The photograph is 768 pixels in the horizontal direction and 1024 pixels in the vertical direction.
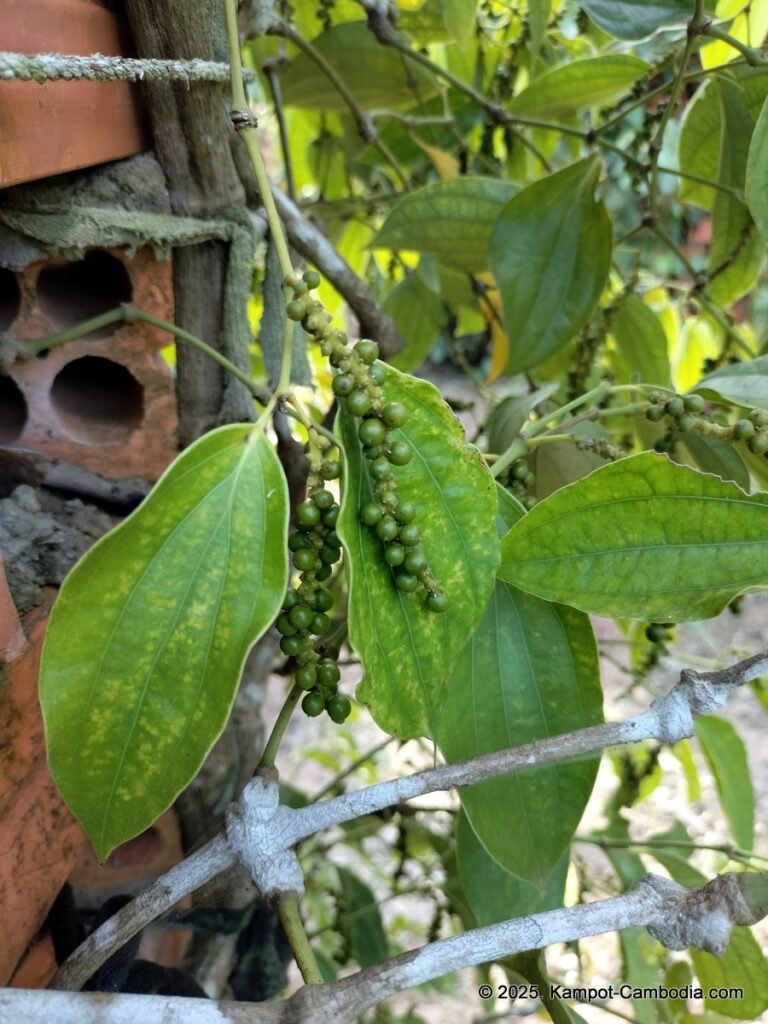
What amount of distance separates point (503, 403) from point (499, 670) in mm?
251

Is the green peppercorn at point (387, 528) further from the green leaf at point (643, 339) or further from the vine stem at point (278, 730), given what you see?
the green leaf at point (643, 339)

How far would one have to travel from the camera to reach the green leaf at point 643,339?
27.9 inches

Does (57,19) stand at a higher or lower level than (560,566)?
higher

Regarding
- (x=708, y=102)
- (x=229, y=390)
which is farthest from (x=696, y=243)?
(x=229, y=390)

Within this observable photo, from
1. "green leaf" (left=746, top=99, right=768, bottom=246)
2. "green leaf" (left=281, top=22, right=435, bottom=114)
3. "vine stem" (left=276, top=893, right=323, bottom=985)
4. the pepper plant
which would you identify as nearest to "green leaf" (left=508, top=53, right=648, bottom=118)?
the pepper plant

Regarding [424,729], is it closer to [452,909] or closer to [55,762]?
[55,762]

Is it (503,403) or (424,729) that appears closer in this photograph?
(424,729)

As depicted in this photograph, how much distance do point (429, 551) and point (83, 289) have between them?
0.92ft

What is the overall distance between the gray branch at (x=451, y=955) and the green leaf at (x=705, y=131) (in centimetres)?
51

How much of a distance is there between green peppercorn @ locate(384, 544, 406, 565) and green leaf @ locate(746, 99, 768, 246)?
0.24 metres

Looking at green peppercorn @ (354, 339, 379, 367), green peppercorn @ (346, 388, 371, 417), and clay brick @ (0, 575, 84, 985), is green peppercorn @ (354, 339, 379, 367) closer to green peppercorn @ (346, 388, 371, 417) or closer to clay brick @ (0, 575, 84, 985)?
green peppercorn @ (346, 388, 371, 417)

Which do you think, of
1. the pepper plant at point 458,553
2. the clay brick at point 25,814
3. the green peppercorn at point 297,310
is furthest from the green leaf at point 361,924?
the green peppercorn at point 297,310

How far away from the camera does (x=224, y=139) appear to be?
46 cm

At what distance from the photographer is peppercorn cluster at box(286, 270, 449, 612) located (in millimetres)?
323
